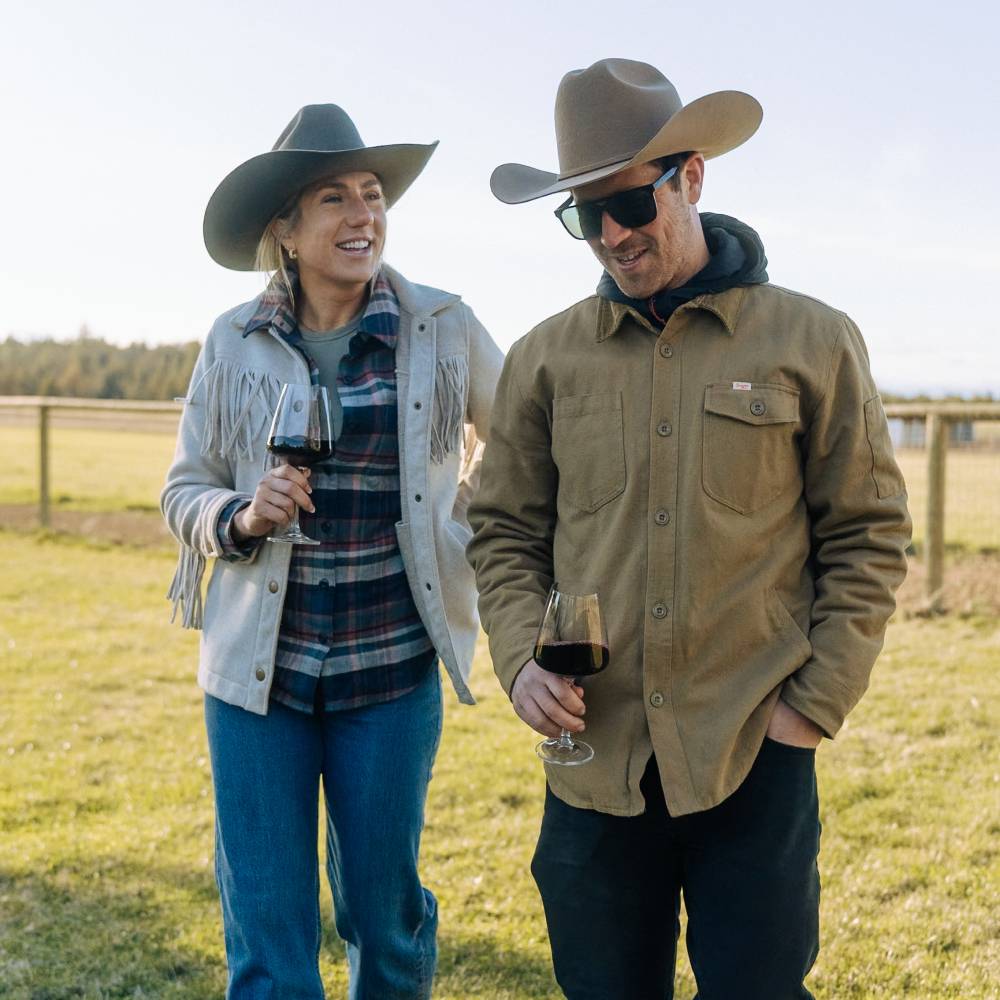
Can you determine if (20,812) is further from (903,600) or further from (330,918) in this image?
(903,600)

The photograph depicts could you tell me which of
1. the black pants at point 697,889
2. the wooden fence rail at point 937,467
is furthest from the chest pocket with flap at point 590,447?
the wooden fence rail at point 937,467

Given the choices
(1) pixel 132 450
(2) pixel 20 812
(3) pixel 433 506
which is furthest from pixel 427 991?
(1) pixel 132 450

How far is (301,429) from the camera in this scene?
2730 mm

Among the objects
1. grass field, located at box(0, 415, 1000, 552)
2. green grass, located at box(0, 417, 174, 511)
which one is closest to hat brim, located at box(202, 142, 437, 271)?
grass field, located at box(0, 415, 1000, 552)

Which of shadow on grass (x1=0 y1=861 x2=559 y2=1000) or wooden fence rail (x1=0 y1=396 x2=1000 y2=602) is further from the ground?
wooden fence rail (x1=0 y1=396 x2=1000 y2=602)

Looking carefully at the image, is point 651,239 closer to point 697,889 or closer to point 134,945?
point 697,889

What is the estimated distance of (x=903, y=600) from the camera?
910 centimetres

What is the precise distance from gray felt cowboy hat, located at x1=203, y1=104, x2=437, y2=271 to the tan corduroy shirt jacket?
987mm

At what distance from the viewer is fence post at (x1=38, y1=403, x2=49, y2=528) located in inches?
554

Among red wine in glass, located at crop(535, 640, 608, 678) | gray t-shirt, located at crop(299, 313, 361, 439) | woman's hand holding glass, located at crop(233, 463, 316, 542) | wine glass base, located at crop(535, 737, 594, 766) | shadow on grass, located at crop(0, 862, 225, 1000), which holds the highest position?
gray t-shirt, located at crop(299, 313, 361, 439)

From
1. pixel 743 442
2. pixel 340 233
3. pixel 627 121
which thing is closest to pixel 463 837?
pixel 340 233

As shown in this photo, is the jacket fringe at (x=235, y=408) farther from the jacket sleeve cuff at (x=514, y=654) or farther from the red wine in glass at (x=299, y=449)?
the jacket sleeve cuff at (x=514, y=654)

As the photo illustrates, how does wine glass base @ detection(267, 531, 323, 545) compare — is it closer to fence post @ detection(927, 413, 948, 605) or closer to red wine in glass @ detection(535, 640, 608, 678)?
red wine in glass @ detection(535, 640, 608, 678)

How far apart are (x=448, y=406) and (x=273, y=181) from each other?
71 centimetres
